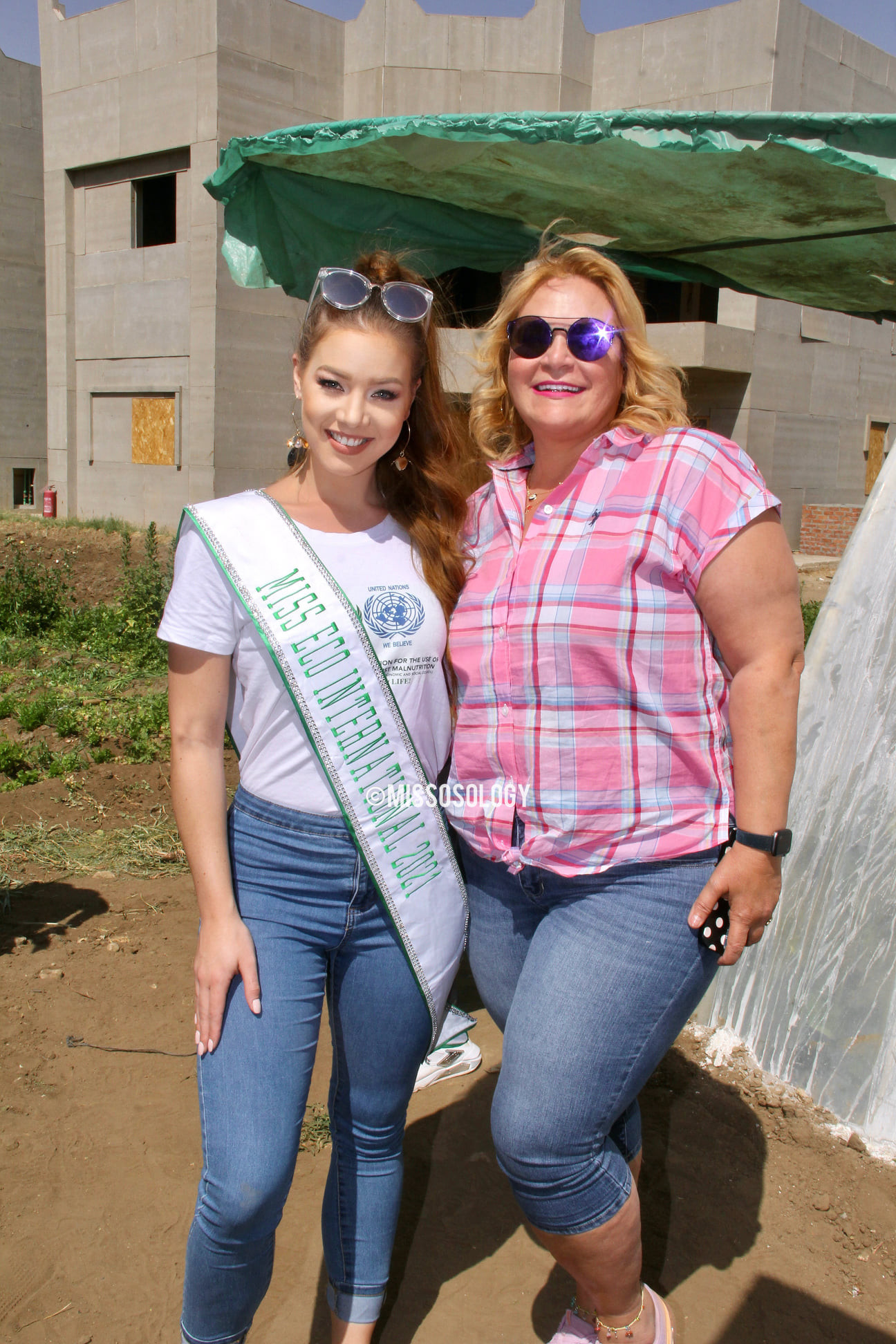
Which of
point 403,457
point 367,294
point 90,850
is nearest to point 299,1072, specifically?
point 403,457

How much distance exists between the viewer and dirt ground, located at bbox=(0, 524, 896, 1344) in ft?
6.93

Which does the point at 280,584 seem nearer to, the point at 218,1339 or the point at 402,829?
the point at 402,829

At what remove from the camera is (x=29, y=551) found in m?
11.3

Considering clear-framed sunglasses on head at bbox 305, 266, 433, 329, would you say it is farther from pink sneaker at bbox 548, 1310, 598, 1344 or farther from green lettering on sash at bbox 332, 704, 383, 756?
pink sneaker at bbox 548, 1310, 598, 1344

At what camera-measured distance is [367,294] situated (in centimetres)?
179

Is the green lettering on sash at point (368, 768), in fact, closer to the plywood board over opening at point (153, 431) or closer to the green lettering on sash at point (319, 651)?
the green lettering on sash at point (319, 651)

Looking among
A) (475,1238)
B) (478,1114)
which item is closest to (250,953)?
(475,1238)

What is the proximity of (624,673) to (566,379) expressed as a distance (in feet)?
1.91

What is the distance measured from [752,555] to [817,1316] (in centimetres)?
162

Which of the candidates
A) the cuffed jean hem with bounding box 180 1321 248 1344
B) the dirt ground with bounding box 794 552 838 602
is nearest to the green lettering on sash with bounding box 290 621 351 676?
the cuffed jean hem with bounding box 180 1321 248 1344

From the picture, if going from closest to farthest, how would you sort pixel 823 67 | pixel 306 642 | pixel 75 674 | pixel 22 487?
pixel 306 642, pixel 75 674, pixel 823 67, pixel 22 487

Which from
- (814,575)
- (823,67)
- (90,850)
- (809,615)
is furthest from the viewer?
(823,67)

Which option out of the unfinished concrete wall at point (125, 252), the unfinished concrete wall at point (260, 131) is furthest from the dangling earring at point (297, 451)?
the unfinished concrete wall at point (125, 252)

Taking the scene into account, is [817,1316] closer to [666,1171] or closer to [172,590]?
[666,1171]
